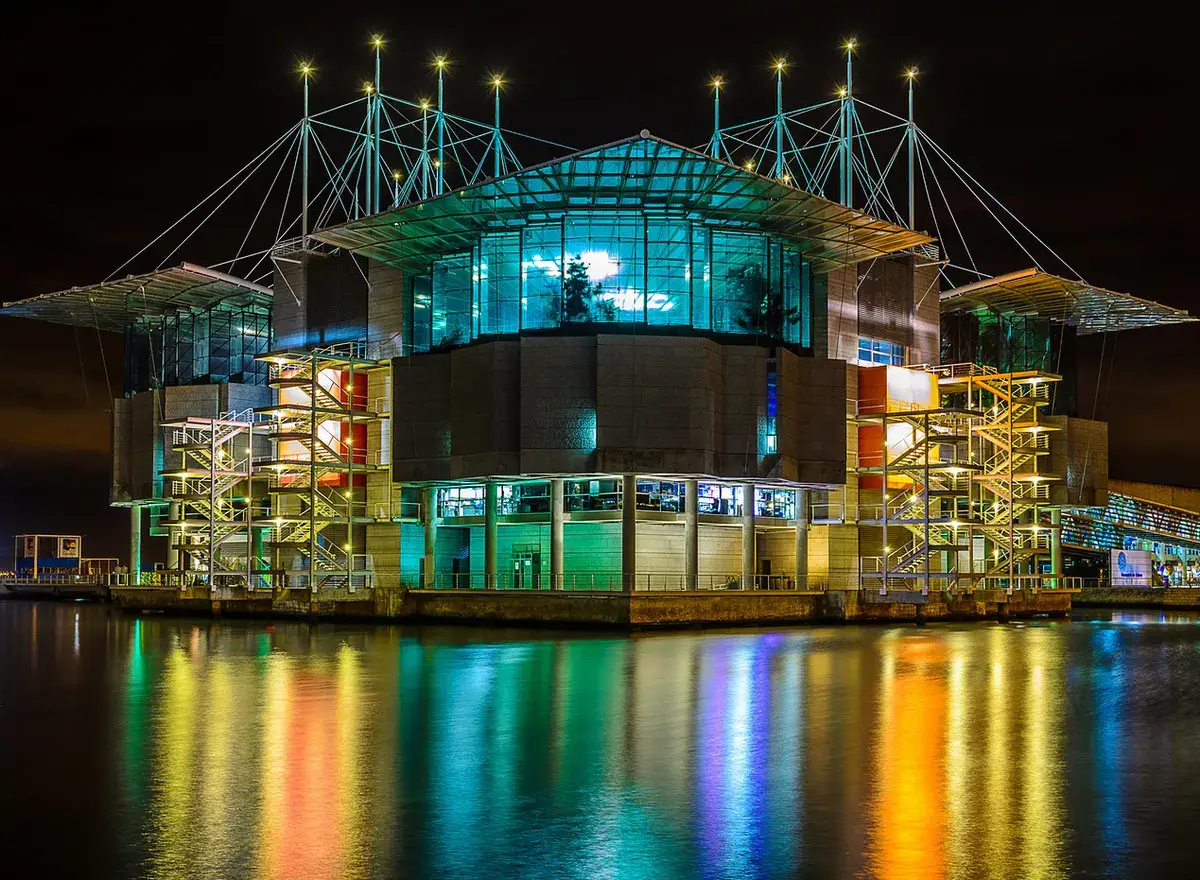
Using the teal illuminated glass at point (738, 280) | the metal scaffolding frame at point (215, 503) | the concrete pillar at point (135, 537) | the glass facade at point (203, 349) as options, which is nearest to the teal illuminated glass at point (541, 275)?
the teal illuminated glass at point (738, 280)

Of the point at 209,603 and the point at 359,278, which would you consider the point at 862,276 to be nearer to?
the point at 359,278

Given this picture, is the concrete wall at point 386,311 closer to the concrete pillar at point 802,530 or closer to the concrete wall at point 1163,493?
the concrete pillar at point 802,530

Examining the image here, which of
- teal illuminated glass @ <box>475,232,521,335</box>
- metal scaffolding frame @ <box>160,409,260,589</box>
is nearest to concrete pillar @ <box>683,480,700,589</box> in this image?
teal illuminated glass @ <box>475,232,521,335</box>

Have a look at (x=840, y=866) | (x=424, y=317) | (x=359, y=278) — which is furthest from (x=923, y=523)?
(x=840, y=866)

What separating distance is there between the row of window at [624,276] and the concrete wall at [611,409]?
223 cm

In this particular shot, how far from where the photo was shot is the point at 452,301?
77312mm

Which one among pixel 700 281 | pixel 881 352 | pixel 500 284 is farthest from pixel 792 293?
pixel 500 284

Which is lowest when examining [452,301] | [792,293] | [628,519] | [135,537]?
[135,537]

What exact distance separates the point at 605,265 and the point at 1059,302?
39875mm

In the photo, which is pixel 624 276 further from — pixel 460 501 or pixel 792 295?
pixel 460 501

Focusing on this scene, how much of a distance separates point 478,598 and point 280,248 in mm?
34341

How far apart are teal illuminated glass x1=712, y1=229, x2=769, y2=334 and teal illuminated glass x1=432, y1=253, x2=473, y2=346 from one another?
14244 millimetres

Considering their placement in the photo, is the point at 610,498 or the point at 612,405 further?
the point at 610,498

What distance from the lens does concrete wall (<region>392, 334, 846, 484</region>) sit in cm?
6875
